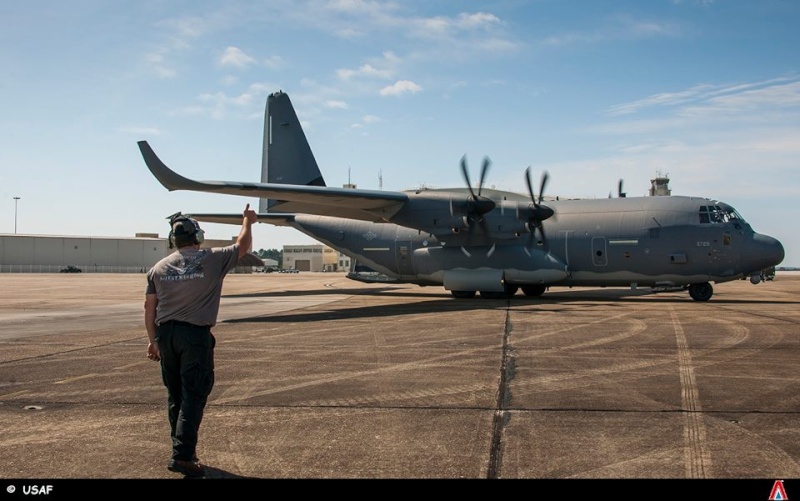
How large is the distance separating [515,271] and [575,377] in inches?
694

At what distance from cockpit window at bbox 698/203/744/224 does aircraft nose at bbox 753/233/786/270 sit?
111 cm

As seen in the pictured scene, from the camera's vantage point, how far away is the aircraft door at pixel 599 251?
25.6 metres

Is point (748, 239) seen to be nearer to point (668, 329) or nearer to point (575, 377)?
point (668, 329)

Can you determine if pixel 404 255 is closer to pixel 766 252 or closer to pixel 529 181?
pixel 529 181

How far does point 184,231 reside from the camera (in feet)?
18.8

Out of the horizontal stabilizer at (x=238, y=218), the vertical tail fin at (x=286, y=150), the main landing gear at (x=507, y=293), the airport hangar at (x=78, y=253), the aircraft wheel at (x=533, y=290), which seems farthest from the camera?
the airport hangar at (x=78, y=253)

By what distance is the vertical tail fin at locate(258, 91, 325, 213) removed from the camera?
105 ft

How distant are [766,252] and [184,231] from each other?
23.8 m

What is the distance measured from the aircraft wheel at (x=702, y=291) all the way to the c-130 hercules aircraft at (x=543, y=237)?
4 cm

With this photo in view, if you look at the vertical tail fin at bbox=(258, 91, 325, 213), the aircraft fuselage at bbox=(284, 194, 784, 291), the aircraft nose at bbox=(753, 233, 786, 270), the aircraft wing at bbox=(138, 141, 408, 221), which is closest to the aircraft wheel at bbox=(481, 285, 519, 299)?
the aircraft fuselage at bbox=(284, 194, 784, 291)

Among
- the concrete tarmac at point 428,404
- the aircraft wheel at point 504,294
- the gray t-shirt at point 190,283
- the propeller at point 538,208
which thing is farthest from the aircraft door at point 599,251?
the gray t-shirt at point 190,283

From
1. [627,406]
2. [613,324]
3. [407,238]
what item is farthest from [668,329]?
[407,238]

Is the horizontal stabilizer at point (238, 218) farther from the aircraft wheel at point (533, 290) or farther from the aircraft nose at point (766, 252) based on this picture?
the aircraft nose at point (766, 252)

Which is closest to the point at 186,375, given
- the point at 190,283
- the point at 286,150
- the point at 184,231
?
the point at 190,283
